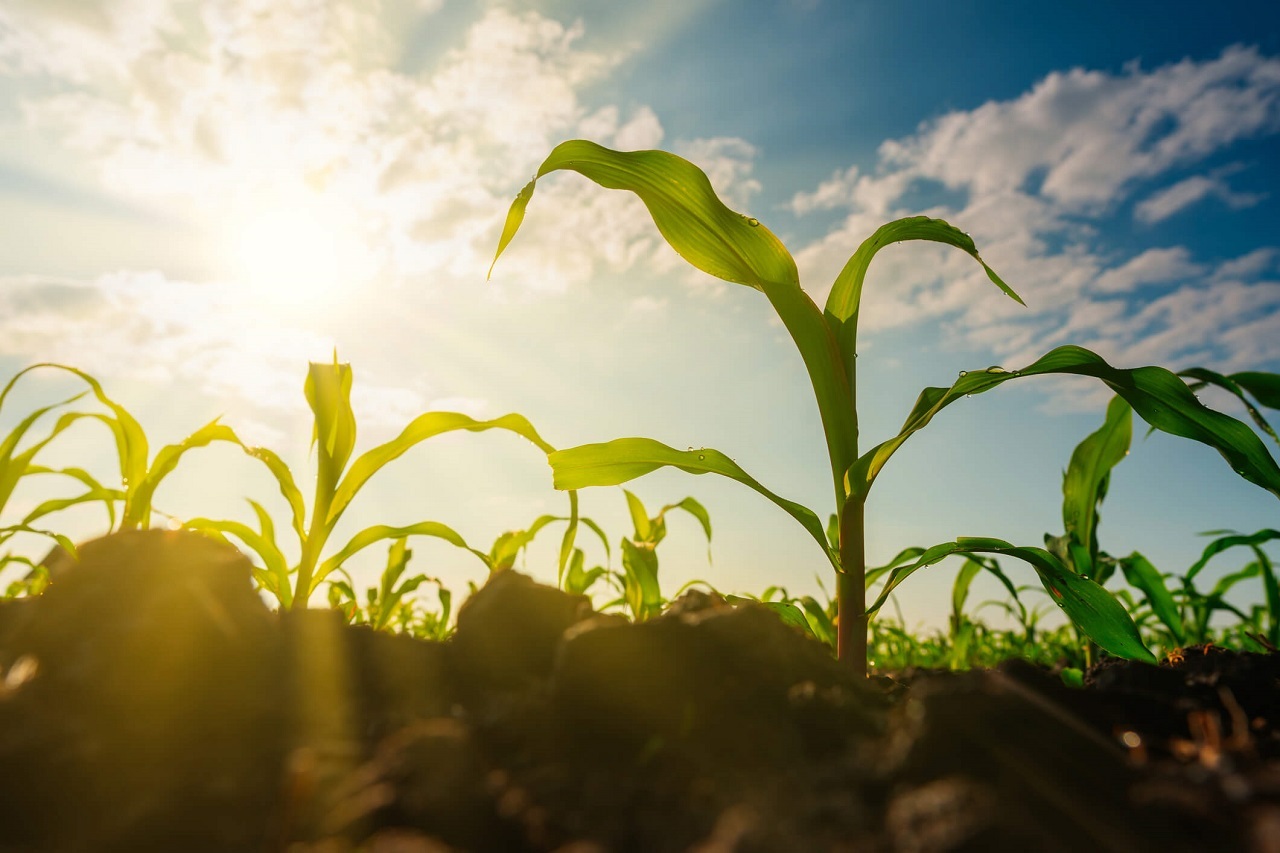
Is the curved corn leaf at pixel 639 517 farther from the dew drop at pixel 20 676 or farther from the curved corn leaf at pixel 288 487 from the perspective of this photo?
the dew drop at pixel 20 676

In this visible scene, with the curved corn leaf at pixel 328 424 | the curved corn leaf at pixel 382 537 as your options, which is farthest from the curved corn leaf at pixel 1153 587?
the curved corn leaf at pixel 328 424

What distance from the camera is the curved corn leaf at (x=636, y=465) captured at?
158cm

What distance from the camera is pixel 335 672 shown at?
0.95m

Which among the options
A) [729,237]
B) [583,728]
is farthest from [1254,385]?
[583,728]

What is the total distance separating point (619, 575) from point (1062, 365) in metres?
1.99

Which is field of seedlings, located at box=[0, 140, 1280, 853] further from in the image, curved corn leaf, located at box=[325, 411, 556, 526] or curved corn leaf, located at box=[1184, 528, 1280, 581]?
curved corn leaf, located at box=[1184, 528, 1280, 581]

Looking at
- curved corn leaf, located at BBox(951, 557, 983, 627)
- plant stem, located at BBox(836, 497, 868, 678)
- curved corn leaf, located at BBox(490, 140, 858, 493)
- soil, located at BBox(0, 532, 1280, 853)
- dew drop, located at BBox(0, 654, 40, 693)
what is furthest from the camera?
curved corn leaf, located at BBox(951, 557, 983, 627)

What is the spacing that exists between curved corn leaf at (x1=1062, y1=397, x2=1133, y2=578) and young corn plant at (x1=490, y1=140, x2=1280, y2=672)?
32.6 inches

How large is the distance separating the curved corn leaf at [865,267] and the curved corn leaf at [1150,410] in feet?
0.59

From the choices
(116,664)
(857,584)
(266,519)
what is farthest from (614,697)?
(266,519)

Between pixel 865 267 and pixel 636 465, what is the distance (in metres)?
0.71

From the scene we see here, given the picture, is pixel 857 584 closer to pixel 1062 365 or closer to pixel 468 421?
pixel 1062 365

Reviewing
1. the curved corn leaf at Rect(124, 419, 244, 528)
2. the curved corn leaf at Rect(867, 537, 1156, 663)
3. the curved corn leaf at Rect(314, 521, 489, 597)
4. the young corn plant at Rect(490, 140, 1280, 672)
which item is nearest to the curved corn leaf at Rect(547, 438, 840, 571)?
the young corn plant at Rect(490, 140, 1280, 672)

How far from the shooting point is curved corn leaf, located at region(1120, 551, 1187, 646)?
2586 mm
